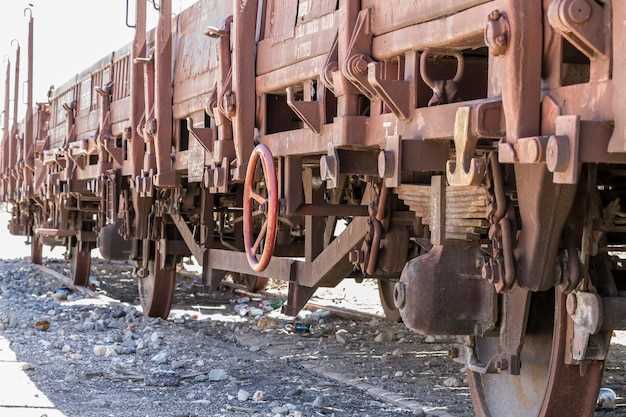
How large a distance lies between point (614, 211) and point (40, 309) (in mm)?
8176

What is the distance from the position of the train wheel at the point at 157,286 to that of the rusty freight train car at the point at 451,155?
224 cm

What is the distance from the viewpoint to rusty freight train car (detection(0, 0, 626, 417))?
306 cm

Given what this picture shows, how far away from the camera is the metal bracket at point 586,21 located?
9.12 ft

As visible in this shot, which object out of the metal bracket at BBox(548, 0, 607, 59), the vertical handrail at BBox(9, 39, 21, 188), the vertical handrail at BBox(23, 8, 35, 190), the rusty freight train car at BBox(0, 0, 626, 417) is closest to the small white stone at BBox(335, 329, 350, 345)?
the rusty freight train car at BBox(0, 0, 626, 417)

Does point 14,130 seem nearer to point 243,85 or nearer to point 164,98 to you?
point 164,98

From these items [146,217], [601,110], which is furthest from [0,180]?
[601,110]

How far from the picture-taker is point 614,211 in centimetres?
381

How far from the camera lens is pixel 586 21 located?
2.79m

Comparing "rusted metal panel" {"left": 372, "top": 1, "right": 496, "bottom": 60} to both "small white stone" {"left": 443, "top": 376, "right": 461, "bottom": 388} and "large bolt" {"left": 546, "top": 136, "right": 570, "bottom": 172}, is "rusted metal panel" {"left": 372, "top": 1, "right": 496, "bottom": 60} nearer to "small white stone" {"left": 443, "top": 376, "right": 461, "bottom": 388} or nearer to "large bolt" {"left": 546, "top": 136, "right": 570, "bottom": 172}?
"large bolt" {"left": 546, "top": 136, "right": 570, "bottom": 172}

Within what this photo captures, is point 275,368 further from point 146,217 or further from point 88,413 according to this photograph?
point 146,217

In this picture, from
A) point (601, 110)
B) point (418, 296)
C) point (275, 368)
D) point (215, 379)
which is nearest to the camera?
point (601, 110)

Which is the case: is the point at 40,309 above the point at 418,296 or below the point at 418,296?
below

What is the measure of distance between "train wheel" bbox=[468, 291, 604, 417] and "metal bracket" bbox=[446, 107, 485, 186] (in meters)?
0.84

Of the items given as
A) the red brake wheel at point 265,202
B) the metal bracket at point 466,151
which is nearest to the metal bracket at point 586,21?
the metal bracket at point 466,151
